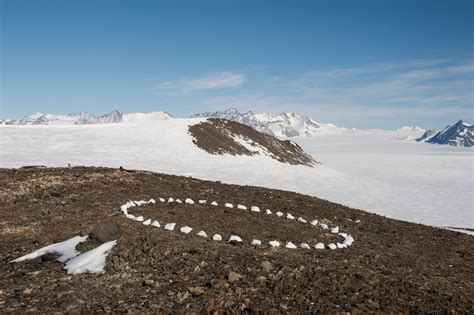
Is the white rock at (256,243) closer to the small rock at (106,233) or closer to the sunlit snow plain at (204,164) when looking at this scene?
the small rock at (106,233)

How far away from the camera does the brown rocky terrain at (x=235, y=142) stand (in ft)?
252

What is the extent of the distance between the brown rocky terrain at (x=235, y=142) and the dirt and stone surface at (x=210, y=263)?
175 feet

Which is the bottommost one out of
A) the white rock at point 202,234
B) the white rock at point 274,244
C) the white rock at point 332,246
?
the white rock at point 332,246

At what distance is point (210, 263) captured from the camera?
1098 cm

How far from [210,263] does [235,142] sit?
239ft

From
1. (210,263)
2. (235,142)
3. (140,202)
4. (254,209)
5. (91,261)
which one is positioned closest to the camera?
(210,263)

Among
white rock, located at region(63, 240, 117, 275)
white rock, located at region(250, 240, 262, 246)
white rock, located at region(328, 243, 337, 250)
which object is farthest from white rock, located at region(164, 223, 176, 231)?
white rock, located at region(328, 243, 337, 250)

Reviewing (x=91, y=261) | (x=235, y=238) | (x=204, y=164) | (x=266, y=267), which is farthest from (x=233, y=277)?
(x=204, y=164)

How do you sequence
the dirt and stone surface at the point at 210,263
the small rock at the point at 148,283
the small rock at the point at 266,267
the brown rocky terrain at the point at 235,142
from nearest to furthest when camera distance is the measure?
the dirt and stone surface at the point at 210,263
the small rock at the point at 148,283
the small rock at the point at 266,267
the brown rocky terrain at the point at 235,142

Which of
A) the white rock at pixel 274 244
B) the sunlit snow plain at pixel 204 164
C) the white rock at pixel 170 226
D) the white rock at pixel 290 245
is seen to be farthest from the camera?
the sunlit snow plain at pixel 204 164

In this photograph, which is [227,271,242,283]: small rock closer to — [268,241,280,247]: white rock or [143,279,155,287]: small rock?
[143,279,155,287]: small rock

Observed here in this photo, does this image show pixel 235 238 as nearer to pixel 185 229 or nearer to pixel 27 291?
pixel 185 229

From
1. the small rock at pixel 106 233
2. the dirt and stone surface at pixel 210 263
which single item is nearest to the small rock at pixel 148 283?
the dirt and stone surface at pixel 210 263

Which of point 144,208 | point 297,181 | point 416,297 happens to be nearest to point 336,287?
point 416,297
